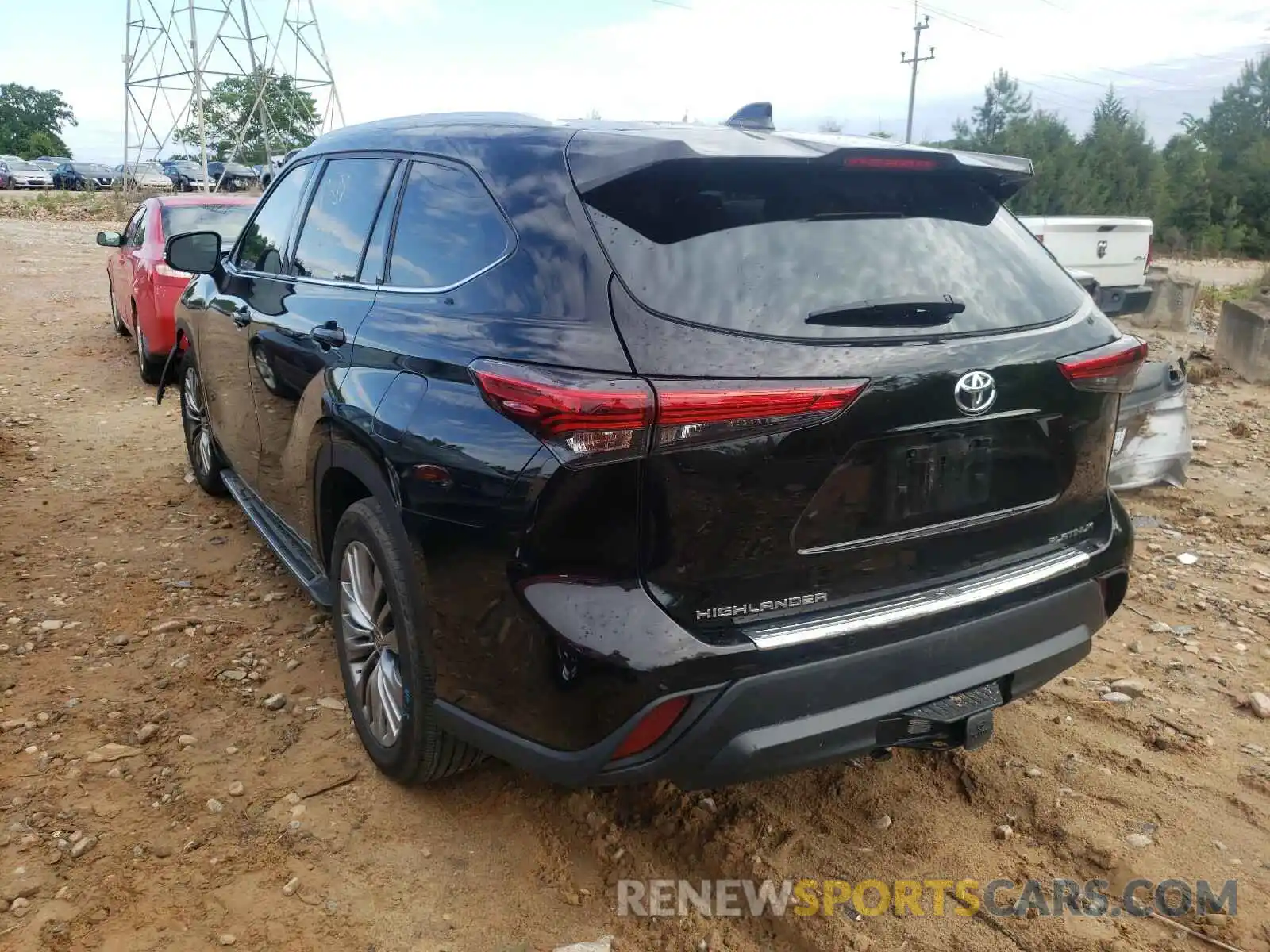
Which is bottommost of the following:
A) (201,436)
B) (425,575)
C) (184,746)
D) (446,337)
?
(184,746)

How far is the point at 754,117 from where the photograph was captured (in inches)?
116

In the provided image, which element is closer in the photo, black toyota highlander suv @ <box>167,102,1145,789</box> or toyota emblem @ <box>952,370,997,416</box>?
black toyota highlander suv @ <box>167,102,1145,789</box>

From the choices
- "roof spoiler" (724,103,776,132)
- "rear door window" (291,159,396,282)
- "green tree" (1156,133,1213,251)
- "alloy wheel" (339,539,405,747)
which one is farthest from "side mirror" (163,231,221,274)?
"green tree" (1156,133,1213,251)

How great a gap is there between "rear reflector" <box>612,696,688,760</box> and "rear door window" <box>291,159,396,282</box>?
1.74 m

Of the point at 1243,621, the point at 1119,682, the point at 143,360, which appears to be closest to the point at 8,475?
the point at 143,360

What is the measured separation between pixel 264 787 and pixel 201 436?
3022 millimetres

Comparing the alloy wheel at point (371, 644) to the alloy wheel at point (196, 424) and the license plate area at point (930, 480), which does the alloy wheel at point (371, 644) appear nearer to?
the license plate area at point (930, 480)

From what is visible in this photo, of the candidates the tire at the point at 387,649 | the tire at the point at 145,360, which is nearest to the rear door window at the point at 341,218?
the tire at the point at 387,649

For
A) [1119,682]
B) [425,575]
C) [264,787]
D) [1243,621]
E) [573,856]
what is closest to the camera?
[425,575]

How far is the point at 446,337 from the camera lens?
2375 millimetres

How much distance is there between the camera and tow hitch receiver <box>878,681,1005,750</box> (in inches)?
89.1

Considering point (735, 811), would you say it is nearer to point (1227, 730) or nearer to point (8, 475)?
point (1227, 730)

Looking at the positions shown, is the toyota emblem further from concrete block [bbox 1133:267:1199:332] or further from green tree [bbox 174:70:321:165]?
green tree [bbox 174:70:321:165]

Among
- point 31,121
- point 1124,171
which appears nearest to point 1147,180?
point 1124,171
